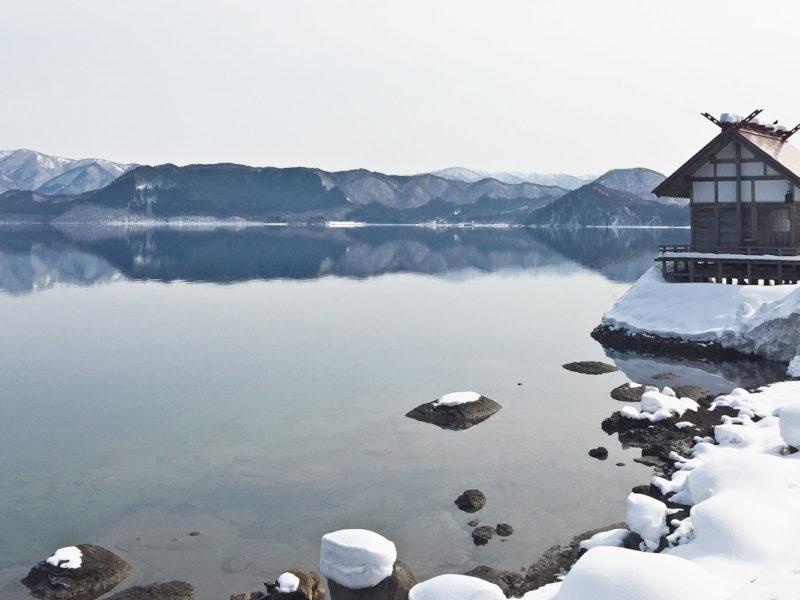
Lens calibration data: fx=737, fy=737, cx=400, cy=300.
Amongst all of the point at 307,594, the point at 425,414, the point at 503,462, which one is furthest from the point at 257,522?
the point at 425,414

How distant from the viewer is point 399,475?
1938cm

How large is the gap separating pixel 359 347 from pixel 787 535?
27.0m

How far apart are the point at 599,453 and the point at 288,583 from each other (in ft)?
35.3

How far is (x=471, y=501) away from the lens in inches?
683

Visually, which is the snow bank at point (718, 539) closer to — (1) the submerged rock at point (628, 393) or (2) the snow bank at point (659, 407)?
(2) the snow bank at point (659, 407)

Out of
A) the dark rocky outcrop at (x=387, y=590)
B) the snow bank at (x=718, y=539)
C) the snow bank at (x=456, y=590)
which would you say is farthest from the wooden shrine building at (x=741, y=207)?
the snow bank at (x=456, y=590)

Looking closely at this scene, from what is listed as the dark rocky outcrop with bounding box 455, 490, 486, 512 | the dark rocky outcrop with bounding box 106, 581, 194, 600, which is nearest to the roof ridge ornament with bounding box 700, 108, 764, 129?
the dark rocky outcrop with bounding box 455, 490, 486, 512

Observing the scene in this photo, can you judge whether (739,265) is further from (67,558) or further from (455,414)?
(67,558)

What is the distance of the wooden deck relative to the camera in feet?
120

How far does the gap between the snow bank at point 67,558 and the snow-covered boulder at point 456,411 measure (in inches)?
469

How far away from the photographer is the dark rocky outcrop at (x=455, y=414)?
933 inches

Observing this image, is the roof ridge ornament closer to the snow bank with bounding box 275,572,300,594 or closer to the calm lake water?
the calm lake water

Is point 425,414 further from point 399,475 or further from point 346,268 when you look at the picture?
point 346,268

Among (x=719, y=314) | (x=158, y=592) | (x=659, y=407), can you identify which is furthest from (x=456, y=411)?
(x=719, y=314)
